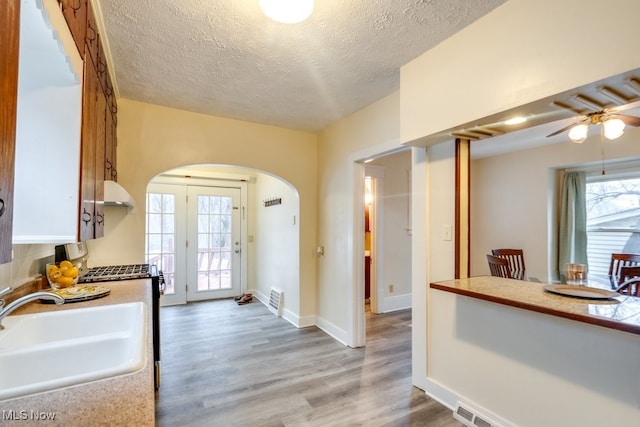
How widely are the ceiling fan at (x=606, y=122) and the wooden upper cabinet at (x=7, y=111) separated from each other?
2288 mm

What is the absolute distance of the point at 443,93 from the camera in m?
1.94

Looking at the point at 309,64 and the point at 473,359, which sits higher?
the point at 309,64

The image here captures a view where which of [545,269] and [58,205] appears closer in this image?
[58,205]

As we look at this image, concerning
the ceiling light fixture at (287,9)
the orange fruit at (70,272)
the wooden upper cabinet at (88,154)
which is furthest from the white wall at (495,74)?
the orange fruit at (70,272)

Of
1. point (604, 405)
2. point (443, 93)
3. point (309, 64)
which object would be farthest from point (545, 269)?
point (309, 64)

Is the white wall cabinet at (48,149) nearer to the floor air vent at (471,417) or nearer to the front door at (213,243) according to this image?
the floor air vent at (471,417)

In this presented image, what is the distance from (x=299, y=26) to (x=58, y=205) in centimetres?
155

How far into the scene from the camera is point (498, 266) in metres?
2.11

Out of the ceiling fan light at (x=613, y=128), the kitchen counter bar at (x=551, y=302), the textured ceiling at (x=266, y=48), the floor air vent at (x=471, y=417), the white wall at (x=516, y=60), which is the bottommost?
the floor air vent at (x=471, y=417)

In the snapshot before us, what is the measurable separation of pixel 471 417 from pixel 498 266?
0.99 metres

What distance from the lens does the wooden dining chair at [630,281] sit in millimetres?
1580

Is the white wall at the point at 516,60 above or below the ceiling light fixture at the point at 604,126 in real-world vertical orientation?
above

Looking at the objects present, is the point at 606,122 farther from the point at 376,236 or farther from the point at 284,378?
the point at 376,236

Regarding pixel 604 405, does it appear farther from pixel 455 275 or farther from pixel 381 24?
pixel 381 24
